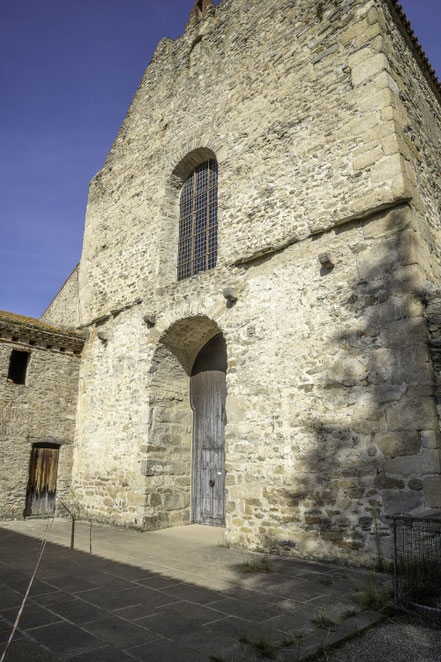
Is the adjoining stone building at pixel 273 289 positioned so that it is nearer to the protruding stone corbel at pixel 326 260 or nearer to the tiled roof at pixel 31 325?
the protruding stone corbel at pixel 326 260

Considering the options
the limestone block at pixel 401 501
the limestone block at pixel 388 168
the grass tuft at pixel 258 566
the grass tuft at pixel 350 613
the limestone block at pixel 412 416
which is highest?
the limestone block at pixel 388 168

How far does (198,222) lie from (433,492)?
669 centimetres

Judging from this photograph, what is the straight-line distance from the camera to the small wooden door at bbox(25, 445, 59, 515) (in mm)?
9273

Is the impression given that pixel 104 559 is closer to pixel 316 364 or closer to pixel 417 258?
pixel 316 364

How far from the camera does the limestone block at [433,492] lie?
4551 millimetres

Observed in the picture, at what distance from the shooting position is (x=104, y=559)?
5.41 m

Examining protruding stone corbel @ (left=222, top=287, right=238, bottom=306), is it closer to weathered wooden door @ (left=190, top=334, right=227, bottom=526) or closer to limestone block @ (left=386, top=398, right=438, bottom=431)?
weathered wooden door @ (left=190, top=334, right=227, bottom=526)

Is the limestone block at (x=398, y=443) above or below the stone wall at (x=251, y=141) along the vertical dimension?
below

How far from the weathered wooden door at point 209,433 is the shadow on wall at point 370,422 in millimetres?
2427

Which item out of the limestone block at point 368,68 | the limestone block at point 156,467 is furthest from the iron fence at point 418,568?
the limestone block at point 368,68

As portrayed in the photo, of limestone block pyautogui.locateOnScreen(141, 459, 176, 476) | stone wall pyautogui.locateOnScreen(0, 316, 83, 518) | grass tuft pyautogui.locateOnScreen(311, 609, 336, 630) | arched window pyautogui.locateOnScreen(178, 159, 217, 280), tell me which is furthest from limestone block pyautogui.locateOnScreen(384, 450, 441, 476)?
stone wall pyautogui.locateOnScreen(0, 316, 83, 518)

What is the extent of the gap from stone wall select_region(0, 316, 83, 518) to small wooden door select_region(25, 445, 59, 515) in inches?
5.4

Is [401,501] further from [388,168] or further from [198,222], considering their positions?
[198,222]

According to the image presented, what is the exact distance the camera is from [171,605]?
12.0 ft
